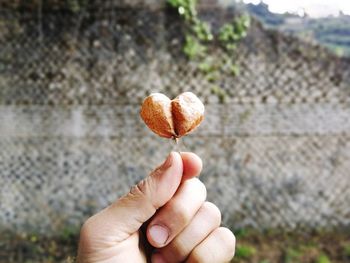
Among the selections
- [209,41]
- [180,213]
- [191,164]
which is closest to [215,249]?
[180,213]

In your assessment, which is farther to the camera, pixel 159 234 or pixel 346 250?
pixel 346 250

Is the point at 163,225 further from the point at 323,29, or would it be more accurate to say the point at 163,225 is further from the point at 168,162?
the point at 323,29

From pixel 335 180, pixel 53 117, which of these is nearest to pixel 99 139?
pixel 53 117

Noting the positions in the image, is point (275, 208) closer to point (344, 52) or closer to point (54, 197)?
point (344, 52)

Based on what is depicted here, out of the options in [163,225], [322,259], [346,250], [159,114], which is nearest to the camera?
[159,114]

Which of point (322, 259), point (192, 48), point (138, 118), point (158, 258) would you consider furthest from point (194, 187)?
point (322, 259)

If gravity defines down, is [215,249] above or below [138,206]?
below

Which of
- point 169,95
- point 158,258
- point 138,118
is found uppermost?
point 158,258

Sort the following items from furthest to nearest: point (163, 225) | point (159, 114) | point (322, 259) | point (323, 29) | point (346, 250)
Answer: point (323, 29) < point (346, 250) < point (322, 259) < point (163, 225) < point (159, 114)
